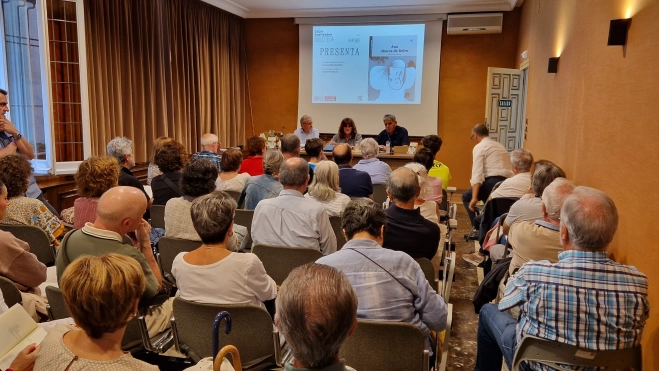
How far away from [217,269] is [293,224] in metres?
0.91

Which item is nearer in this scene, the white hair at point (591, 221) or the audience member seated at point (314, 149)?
the white hair at point (591, 221)

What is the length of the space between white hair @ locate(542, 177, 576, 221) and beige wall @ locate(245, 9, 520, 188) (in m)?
6.40

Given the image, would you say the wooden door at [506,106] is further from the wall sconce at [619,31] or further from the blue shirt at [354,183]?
the wall sconce at [619,31]

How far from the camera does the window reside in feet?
15.7

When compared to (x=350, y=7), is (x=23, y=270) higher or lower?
lower

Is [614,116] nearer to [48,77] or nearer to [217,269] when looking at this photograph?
[217,269]

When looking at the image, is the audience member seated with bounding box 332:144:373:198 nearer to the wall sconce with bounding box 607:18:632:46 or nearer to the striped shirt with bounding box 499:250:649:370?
the wall sconce with bounding box 607:18:632:46

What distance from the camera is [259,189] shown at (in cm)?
375

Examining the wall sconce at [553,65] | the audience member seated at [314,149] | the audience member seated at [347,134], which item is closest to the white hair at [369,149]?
the audience member seated at [314,149]

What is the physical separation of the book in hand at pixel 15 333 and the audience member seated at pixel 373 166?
3651mm

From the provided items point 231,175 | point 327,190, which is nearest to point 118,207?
point 327,190

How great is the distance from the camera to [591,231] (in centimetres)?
177

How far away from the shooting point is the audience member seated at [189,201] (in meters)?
2.88

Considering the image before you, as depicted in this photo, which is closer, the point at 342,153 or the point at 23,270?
the point at 23,270
